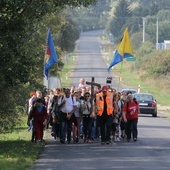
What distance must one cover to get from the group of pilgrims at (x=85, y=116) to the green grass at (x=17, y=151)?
762 mm

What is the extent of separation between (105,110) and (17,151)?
3701mm

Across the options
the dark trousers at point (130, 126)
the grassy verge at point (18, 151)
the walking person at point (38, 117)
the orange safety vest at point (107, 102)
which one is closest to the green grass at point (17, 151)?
the grassy verge at point (18, 151)

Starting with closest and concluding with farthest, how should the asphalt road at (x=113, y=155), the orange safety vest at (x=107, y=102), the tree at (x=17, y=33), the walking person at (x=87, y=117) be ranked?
the asphalt road at (x=113, y=155), the tree at (x=17, y=33), the orange safety vest at (x=107, y=102), the walking person at (x=87, y=117)

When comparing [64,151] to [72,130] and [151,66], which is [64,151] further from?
[151,66]

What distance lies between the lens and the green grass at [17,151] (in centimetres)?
1717

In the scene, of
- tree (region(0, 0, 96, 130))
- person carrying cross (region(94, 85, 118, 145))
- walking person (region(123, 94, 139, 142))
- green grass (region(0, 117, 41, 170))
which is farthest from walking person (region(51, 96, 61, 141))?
tree (region(0, 0, 96, 130))

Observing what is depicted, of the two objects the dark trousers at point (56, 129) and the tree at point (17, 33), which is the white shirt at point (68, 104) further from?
the tree at point (17, 33)

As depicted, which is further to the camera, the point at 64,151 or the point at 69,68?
the point at 69,68

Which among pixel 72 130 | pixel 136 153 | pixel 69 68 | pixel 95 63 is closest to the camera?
pixel 136 153

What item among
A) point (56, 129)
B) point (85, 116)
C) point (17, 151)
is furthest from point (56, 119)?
point (17, 151)

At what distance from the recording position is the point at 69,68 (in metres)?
98.9

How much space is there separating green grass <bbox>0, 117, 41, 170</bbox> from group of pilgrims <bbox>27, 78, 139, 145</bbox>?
30.0 inches

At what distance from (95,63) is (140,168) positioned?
303 ft

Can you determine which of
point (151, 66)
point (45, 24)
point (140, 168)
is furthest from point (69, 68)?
point (140, 168)
